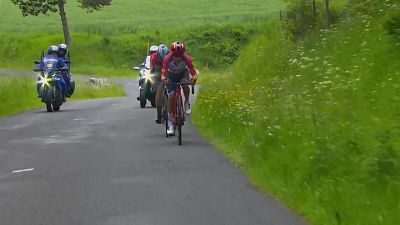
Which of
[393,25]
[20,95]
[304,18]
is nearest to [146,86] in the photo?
[304,18]

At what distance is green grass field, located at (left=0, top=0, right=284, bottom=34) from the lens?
273 feet

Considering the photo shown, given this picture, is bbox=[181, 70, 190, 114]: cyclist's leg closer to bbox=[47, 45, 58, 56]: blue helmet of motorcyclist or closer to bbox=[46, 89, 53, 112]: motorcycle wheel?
bbox=[46, 89, 53, 112]: motorcycle wheel

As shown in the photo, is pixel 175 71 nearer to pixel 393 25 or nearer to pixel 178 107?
pixel 178 107

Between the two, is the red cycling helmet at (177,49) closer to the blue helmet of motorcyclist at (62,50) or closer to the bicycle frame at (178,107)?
the bicycle frame at (178,107)

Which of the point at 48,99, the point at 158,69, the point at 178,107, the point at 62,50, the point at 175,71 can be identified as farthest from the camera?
the point at 62,50

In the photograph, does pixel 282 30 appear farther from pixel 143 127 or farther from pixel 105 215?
pixel 105 215

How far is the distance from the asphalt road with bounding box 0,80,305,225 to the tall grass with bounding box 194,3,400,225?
0.38 m

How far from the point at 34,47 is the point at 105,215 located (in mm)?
68856

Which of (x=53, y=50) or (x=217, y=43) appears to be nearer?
(x=53, y=50)

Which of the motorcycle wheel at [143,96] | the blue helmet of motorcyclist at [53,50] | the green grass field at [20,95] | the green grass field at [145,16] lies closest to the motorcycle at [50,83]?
the blue helmet of motorcyclist at [53,50]

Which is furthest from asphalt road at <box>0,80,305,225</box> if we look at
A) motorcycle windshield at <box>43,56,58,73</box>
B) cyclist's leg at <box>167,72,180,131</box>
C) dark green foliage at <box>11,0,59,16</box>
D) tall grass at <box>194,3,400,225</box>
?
dark green foliage at <box>11,0,59,16</box>

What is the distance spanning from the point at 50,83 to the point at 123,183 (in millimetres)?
14393

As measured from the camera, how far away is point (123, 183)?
9.79 meters

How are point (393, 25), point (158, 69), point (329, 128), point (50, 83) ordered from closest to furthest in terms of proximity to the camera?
point (329, 128) → point (393, 25) → point (158, 69) → point (50, 83)
